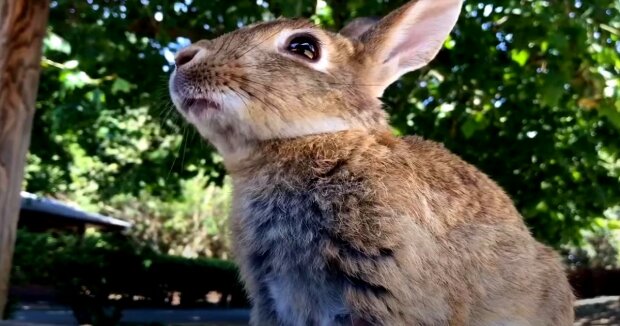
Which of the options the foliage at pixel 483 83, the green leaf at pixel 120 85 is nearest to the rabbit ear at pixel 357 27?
the foliage at pixel 483 83

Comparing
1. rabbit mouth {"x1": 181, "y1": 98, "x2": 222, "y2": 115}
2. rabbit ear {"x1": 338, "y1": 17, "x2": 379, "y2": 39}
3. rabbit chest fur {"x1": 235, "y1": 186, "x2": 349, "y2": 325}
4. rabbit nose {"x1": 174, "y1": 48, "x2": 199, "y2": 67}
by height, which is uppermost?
rabbit ear {"x1": 338, "y1": 17, "x2": 379, "y2": 39}

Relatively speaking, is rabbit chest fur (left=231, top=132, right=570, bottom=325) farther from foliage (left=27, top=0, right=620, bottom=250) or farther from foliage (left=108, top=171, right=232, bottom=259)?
foliage (left=108, top=171, right=232, bottom=259)

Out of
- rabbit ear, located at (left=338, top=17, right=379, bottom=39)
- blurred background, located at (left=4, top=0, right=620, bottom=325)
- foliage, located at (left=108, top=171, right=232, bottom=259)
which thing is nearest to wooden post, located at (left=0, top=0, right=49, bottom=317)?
blurred background, located at (left=4, top=0, right=620, bottom=325)

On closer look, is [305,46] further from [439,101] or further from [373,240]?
[439,101]

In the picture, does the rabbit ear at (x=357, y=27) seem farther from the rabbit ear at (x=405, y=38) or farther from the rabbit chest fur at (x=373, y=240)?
the rabbit chest fur at (x=373, y=240)

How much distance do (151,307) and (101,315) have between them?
5175mm

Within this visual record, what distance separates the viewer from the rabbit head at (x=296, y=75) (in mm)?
2123

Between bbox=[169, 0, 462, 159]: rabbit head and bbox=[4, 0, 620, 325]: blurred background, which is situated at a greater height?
bbox=[4, 0, 620, 325]: blurred background

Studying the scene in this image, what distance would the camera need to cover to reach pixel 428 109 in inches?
259

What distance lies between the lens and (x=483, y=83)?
19.3 ft

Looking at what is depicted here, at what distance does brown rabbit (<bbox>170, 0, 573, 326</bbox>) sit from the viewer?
1.92 meters

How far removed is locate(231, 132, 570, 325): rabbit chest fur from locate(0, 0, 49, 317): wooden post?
2290 mm

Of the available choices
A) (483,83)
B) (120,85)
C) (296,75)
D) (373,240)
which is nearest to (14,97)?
(120,85)

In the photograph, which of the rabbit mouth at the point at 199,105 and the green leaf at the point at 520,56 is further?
the green leaf at the point at 520,56
